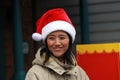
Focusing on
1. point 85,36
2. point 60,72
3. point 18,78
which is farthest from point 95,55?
point 85,36

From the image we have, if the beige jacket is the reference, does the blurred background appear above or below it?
above

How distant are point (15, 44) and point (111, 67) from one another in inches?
50.2

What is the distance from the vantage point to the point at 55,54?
8.84ft

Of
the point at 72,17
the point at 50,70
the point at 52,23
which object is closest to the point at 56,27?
the point at 52,23

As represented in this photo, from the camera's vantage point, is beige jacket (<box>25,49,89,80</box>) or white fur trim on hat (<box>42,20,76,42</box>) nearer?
beige jacket (<box>25,49,89,80</box>)

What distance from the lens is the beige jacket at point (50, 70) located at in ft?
8.46

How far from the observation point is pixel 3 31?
5668 millimetres

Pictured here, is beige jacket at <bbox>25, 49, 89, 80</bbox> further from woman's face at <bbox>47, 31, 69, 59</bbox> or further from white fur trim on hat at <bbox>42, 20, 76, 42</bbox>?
white fur trim on hat at <bbox>42, 20, 76, 42</bbox>

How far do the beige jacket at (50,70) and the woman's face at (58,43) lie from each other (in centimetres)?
6

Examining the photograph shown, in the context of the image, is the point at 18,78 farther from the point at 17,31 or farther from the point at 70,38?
the point at 70,38

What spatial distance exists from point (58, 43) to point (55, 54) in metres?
0.08

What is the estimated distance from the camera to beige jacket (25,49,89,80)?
8.46 feet

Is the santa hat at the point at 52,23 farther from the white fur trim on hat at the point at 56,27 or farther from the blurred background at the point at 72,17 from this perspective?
the blurred background at the point at 72,17

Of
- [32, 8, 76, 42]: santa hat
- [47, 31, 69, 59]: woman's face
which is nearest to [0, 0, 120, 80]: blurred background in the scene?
[32, 8, 76, 42]: santa hat
